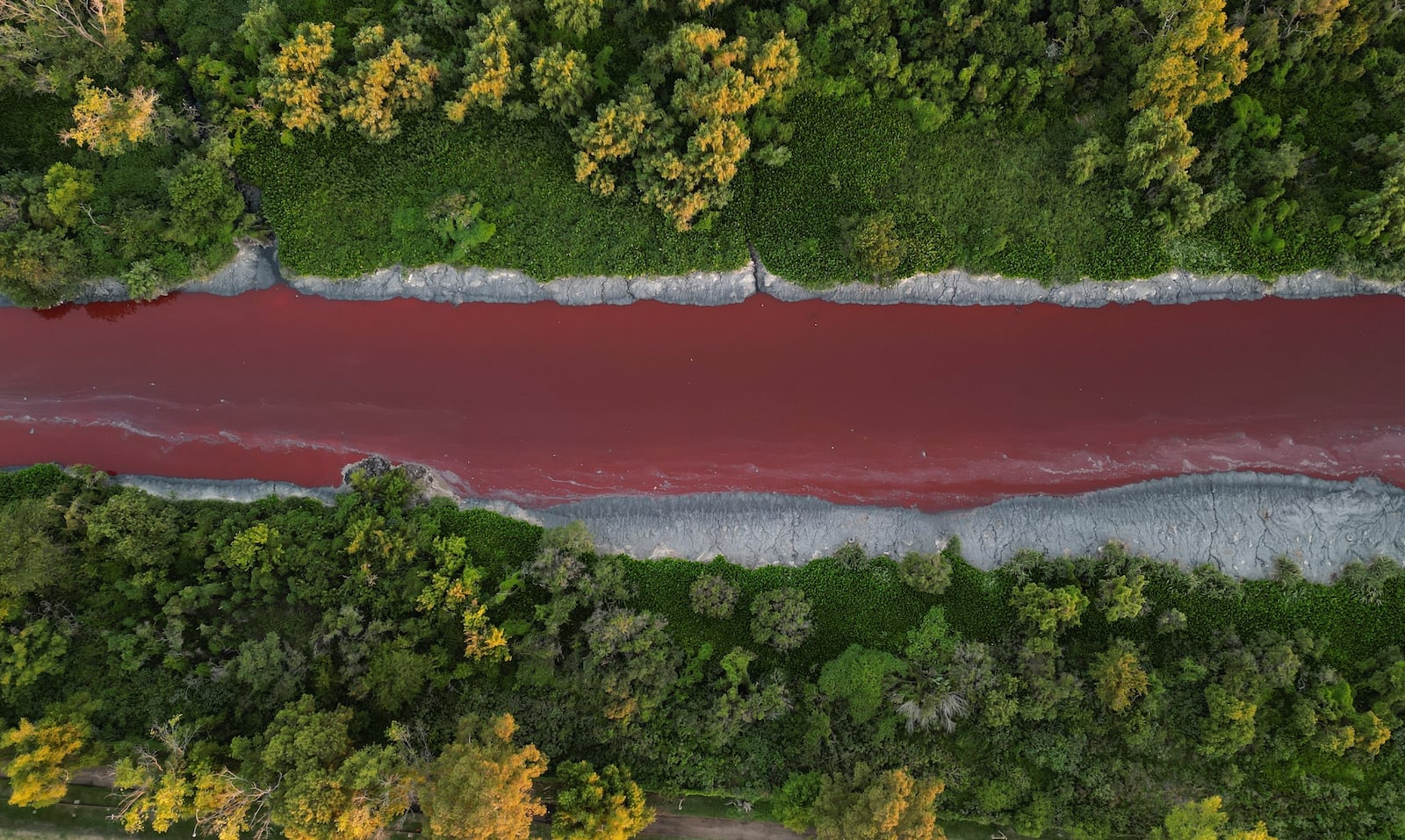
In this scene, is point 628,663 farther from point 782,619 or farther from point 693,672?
point 782,619

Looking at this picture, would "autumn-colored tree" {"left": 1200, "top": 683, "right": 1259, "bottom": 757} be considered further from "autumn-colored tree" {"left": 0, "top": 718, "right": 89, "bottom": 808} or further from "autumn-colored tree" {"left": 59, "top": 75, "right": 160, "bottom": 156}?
"autumn-colored tree" {"left": 59, "top": 75, "right": 160, "bottom": 156}

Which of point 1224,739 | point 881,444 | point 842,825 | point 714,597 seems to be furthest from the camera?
point 881,444

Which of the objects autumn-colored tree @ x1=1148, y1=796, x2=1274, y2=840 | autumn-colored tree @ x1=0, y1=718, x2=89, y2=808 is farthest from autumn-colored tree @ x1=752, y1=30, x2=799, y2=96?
autumn-colored tree @ x1=0, y1=718, x2=89, y2=808

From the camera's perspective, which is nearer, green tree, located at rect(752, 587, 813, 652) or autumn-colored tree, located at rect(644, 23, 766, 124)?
autumn-colored tree, located at rect(644, 23, 766, 124)

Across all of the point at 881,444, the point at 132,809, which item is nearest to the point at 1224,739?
the point at 881,444

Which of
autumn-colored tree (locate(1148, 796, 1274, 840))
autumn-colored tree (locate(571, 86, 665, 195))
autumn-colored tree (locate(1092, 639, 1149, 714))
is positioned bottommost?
autumn-colored tree (locate(1148, 796, 1274, 840))

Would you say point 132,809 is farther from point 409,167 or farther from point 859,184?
point 859,184
